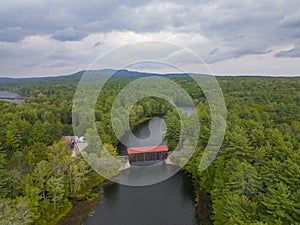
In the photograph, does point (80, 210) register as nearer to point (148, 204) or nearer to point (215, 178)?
point (148, 204)

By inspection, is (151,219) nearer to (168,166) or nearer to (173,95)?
(168,166)

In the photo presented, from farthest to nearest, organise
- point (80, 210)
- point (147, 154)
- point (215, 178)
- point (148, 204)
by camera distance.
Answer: point (147, 154) < point (148, 204) < point (80, 210) < point (215, 178)

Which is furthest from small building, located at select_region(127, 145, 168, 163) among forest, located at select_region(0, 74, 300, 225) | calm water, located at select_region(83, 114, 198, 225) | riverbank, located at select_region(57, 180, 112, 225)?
riverbank, located at select_region(57, 180, 112, 225)

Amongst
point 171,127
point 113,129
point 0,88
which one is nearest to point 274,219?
point 171,127

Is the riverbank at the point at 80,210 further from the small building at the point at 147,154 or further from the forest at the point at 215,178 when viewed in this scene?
the small building at the point at 147,154

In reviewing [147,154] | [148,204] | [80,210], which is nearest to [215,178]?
[148,204]

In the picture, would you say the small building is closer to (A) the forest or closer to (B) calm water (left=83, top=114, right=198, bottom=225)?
(B) calm water (left=83, top=114, right=198, bottom=225)
